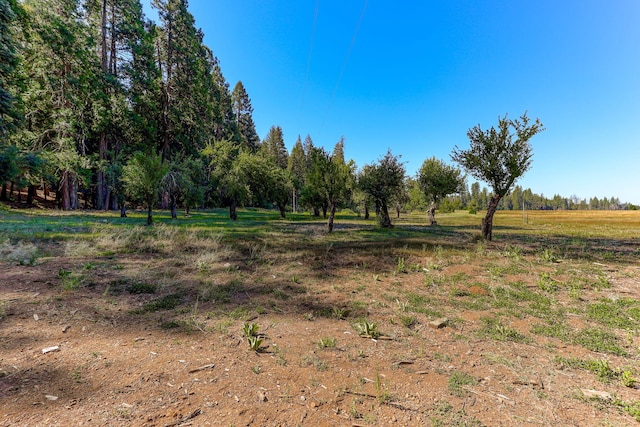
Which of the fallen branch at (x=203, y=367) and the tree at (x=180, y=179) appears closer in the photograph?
the fallen branch at (x=203, y=367)

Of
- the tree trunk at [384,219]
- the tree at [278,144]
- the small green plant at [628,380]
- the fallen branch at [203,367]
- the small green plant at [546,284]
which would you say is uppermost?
the tree at [278,144]

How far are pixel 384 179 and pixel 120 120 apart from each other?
3297 cm

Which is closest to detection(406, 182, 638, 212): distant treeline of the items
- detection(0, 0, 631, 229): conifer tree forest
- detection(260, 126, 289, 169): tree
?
detection(260, 126, 289, 169): tree

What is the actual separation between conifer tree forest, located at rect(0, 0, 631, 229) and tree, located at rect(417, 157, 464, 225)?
42.8 inches

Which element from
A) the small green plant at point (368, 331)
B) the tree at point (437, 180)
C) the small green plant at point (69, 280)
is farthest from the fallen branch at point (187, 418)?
the tree at point (437, 180)

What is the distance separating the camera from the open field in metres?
3.44

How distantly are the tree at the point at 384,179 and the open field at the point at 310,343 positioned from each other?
47.5 feet

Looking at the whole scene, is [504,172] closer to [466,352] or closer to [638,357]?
[638,357]

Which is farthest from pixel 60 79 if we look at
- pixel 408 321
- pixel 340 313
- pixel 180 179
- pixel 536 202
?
pixel 536 202

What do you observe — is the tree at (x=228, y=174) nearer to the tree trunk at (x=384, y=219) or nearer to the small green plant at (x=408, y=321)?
the tree trunk at (x=384, y=219)

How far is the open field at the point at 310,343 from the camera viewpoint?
11.3 ft

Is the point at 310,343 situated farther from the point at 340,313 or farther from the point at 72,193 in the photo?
the point at 72,193

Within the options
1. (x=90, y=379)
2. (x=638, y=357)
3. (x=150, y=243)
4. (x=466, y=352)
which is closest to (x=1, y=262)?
(x=150, y=243)

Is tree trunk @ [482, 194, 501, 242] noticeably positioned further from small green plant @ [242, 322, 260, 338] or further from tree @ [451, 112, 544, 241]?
small green plant @ [242, 322, 260, 338]
